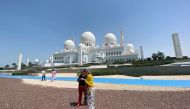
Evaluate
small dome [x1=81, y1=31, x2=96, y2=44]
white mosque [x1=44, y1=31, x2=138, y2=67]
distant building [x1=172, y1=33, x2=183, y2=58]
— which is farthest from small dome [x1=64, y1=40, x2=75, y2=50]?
distant building [x1=172, y1=33, x2=183, y2=58]

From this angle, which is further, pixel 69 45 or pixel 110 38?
pixel 69 45

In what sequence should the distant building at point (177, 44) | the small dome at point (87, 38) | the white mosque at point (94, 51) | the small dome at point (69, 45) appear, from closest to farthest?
the distant building at point (177, 44) → the white mosque at point (94, 51) → the small dome at point (87, 38) → the small dome at point (69, 45)

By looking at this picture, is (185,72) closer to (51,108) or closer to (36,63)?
(51,108)

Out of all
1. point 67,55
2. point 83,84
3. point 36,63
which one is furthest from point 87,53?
point 83,84

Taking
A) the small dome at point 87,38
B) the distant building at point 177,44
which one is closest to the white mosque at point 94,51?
the small dome at point 87,38

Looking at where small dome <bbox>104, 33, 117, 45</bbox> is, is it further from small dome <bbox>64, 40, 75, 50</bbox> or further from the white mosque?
small dome <bbox>64, 40, 75, 50</bbox>

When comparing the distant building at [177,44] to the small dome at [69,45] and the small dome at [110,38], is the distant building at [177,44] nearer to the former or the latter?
the small dome at [110,38]

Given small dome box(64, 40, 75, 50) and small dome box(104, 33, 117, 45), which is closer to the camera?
small dome box(104, 33, 117, 45)

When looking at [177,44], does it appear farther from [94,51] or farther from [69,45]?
[69,45]

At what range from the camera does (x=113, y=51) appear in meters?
83.4

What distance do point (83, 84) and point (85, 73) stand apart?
567 mm

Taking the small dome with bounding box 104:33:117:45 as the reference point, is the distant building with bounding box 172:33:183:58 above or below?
below

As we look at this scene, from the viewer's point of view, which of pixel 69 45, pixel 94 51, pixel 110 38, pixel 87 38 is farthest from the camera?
pixel 69 45

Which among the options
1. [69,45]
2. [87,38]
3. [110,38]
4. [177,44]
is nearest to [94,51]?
[87,38]
